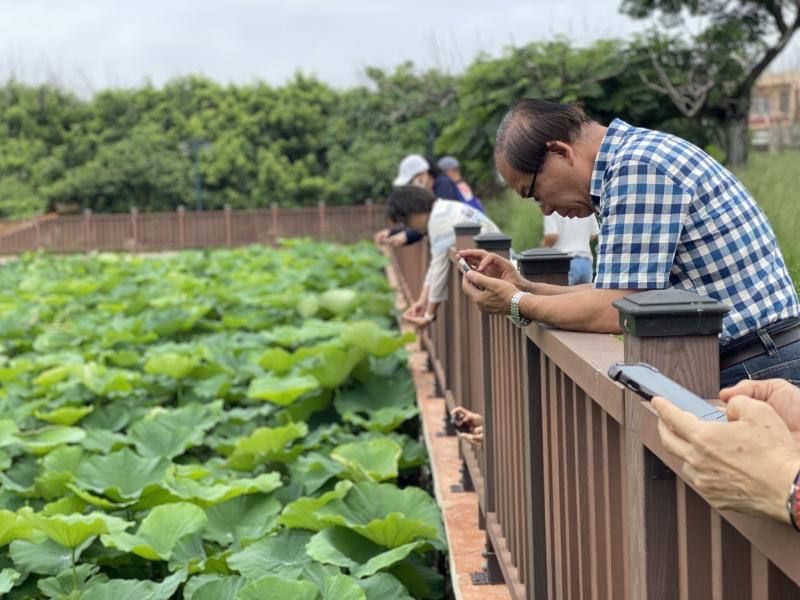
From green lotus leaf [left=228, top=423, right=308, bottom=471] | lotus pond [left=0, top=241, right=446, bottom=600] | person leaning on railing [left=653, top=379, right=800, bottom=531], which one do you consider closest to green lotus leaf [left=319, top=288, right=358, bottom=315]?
lotus pond [left=0, top=241, right=446, bottom=600]

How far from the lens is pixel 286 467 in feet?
16.5

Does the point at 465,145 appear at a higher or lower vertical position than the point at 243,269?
higher

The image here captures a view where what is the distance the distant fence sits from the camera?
30609 millimetres

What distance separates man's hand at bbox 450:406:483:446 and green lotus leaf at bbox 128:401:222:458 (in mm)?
1870

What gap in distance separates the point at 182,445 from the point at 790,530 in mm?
4476

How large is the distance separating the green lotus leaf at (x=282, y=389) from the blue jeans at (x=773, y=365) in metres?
3.83

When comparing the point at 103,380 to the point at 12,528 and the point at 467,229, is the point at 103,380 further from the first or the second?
the point at 467,229

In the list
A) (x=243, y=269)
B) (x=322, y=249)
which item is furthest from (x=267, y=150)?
(x=243, y=269)

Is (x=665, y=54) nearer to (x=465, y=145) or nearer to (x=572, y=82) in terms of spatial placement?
(x=572, y=82)

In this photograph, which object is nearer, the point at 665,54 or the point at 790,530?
the point at 790,530

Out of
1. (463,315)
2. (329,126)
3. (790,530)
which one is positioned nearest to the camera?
(790,530)

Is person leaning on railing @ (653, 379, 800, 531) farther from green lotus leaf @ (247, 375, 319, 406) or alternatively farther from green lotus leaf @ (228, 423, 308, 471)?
green lotus leaf @ (247, 375, 319, 406)

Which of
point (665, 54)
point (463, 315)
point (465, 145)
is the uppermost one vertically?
point (665, 54)

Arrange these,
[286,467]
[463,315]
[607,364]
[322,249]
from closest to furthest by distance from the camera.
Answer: [607,364] < [463,315] < [286,467] < [322,249]
